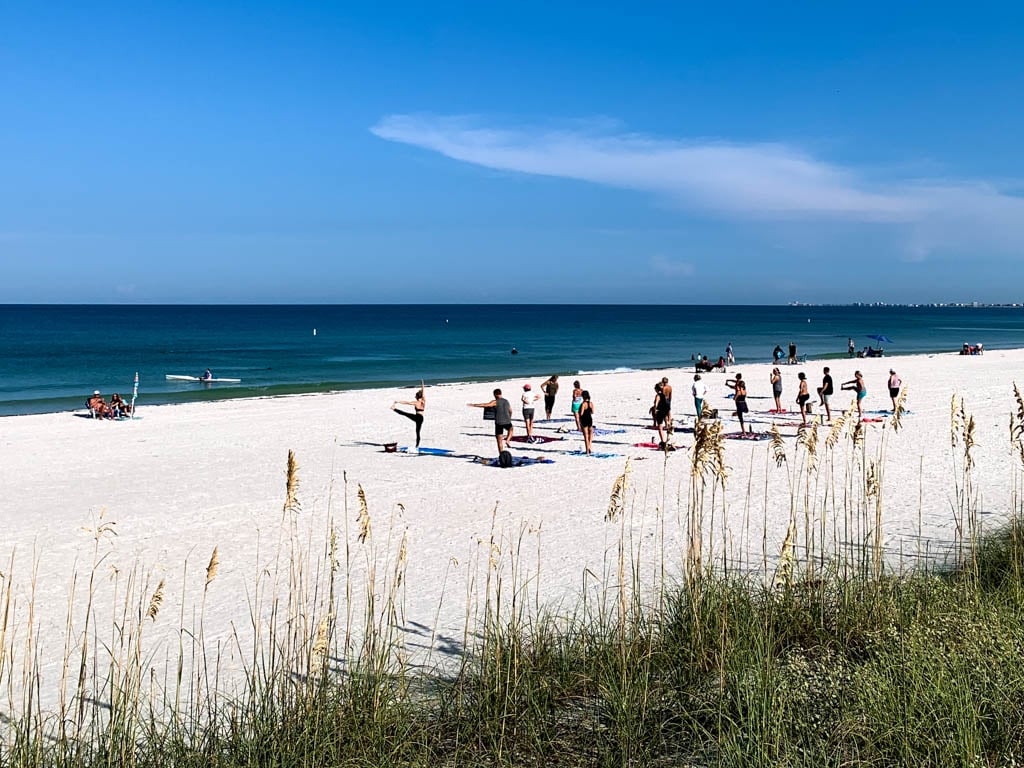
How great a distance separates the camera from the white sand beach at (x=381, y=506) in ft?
24.5

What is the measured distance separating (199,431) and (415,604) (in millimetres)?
15698

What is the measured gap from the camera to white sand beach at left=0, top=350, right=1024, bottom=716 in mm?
7461

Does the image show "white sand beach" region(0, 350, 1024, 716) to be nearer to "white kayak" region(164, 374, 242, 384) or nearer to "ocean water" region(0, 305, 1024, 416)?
"ocean water" region(0, 305, 1024, 416)

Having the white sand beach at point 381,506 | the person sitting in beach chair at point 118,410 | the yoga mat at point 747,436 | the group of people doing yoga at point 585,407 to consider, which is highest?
the group of people doing yoga at point 585,407

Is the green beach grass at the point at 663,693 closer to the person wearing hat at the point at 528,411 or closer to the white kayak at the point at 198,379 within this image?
the person wearing hat at the point at 528,411

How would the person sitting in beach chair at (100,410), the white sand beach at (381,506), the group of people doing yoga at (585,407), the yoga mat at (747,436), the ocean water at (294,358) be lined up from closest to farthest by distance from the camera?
the white sand beach at (381,506) → the group of people doing yoga at (585,407) → the yoga mat at (747,436) → the person sitting in beach chair at (100,410) → the ocean water at (294,358)

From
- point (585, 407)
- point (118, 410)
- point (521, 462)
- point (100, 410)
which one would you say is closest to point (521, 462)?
point (521, 462)

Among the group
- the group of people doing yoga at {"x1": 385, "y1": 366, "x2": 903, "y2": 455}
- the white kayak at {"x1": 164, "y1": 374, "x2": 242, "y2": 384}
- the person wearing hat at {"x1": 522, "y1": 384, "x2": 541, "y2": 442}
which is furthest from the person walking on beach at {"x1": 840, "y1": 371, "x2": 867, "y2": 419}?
the white kayak at {"x1": 164, "y1": 374, "x2": 242, "y2": 384}

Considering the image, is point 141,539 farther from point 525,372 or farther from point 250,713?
point 525,372

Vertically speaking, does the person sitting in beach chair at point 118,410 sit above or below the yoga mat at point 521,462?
above

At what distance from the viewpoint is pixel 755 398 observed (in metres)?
27.4

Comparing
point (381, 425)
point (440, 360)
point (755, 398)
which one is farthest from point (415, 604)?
point (440, 360)

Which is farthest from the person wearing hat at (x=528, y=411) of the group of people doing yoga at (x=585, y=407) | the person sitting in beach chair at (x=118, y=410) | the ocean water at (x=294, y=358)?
the ocean water at (x=294, y=358)

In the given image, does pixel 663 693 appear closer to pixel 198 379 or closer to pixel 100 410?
pixel 100 410
